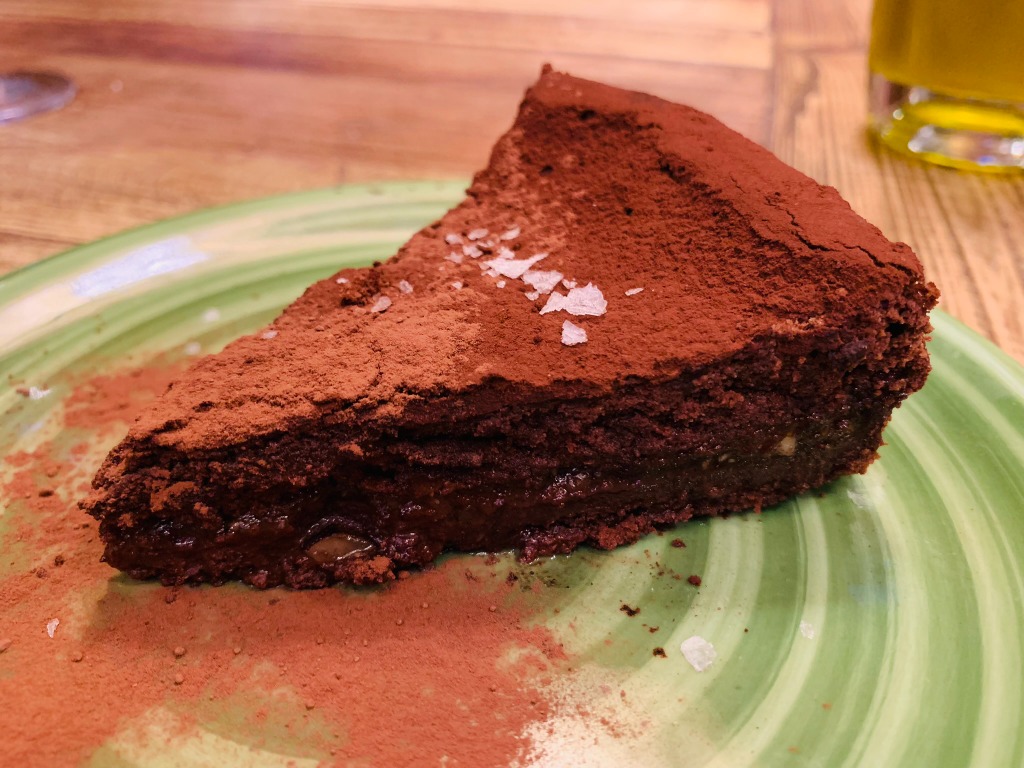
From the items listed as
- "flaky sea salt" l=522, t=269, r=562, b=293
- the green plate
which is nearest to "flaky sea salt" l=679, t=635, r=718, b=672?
the green plate

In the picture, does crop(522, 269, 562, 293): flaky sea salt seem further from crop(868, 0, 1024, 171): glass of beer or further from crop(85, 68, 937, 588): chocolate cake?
crop(868, 0, 1024, 171): glass of beer

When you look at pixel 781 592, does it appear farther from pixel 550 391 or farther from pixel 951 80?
pixel 951 80

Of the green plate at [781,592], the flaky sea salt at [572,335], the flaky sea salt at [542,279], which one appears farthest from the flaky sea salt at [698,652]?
the flaky sea salt at [542,279]

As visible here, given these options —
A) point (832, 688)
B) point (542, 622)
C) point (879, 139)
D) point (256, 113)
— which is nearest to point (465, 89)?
point (256, 113)

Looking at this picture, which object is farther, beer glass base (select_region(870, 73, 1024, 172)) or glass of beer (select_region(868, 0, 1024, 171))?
beer glass base (select_region(870, 73, 1024, 172))

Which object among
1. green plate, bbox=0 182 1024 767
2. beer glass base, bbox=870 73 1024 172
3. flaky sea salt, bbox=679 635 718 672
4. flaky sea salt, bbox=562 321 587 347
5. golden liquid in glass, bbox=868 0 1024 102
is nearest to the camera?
green plate, bbox=0 182 1024 767

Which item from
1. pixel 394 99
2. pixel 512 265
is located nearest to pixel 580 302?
pixel 512 265
